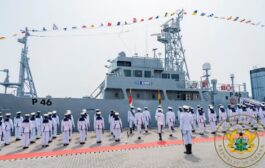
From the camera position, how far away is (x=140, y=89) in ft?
63.6

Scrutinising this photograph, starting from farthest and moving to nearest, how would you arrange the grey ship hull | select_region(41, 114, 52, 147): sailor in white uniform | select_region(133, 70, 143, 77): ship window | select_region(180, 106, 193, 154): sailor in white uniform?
select_region(133, 70, 143, 77): ship window, the grey ship hull, select_region(41, 114, 52, 147): sailor in white uniform, select_region(180, 106, 193, 154): sailor in white uniform

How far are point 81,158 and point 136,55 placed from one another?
1352cm

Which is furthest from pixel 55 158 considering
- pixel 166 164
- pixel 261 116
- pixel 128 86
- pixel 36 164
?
pixel 261 116

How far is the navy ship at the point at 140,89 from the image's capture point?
52.6 feet

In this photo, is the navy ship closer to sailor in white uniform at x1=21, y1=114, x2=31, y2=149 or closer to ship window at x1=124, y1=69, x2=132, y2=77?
ship window at x1=124, y1=69, x2=132, y2=77

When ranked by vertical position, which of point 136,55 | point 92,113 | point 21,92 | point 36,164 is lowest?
point 36,164

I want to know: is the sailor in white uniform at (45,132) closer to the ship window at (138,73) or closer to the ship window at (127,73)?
the ship window at (127,73)

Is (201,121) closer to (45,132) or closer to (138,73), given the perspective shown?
(138,73)

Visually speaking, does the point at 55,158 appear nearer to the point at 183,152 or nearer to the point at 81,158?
the point at 81,158

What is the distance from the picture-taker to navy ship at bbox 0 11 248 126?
16.0 m

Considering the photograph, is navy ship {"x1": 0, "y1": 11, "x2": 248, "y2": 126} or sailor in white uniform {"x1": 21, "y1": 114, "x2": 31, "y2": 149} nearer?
sailor in white uniform {"x1": 21, "y1": 114, "x2": 31, "y2": 149}

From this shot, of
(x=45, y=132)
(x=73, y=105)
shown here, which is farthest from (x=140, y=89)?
(x=45, y=132)

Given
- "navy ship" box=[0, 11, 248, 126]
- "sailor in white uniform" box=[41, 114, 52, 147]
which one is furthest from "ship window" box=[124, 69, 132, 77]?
"sailor in white uniform" box=[41, 114, 52, 147]

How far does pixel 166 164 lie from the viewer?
6570mm
